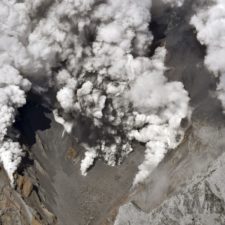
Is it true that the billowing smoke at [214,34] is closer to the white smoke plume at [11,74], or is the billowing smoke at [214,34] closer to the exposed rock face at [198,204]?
the exposed rock face at [198,204]

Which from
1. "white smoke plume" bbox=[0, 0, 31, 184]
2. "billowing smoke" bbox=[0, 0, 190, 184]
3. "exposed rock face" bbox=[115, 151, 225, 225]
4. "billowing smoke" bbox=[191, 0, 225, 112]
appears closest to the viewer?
"exposed rock face" bbox=[115, 151, 225, 225]

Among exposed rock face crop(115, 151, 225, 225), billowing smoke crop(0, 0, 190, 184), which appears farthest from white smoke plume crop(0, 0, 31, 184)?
exposed rock face crop(115, 151, 225, 225)

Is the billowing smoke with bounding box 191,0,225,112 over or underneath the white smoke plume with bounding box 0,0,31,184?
over

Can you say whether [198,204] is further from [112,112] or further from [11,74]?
[11,74]

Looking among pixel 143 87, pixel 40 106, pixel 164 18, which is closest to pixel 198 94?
pixel 143 87

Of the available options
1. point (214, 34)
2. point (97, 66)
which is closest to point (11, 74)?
point (97, 66)

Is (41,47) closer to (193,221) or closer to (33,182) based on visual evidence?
(33,182)

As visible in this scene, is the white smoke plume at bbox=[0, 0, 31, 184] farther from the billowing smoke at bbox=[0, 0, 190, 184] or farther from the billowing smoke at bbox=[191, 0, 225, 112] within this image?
the billowing smoke at bbox=[191, 0, 225, 112]
